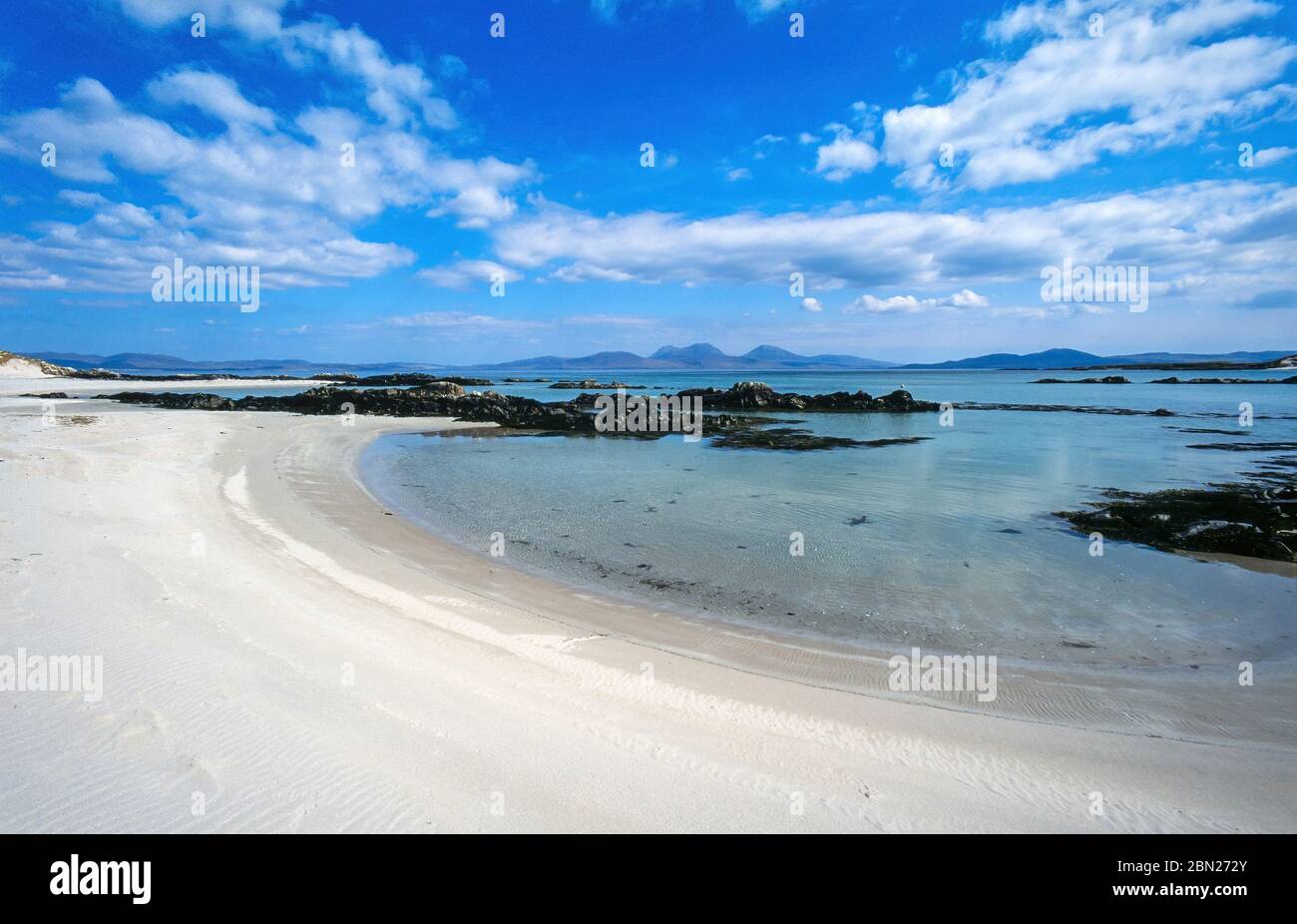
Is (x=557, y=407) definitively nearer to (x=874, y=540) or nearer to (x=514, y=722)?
(x=874, y=540)

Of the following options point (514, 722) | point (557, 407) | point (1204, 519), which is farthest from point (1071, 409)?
point (514, 722)

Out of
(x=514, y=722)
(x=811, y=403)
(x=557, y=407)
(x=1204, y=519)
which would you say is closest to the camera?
(x=514, y=722)

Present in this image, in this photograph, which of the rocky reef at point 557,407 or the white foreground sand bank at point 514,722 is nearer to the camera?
the white foreground sand bank at point 514,722

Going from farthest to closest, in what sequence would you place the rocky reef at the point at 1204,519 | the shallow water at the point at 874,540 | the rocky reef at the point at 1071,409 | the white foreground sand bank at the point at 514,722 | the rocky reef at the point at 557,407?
the rocky reef at the point at 1071,409, the rocky reef at the point at 557,407, the rocky reef at the point at 1204,519, the shallow water at the point at 874,540, the white foreground sand bank at the point at 514,722

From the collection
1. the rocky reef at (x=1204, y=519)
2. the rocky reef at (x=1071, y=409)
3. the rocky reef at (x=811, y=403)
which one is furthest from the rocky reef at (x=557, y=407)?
the rocky reef at (x=1204, y=519)

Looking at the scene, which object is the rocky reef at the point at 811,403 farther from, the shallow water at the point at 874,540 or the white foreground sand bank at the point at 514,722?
the white foreground sand bank at the point at 514,722
